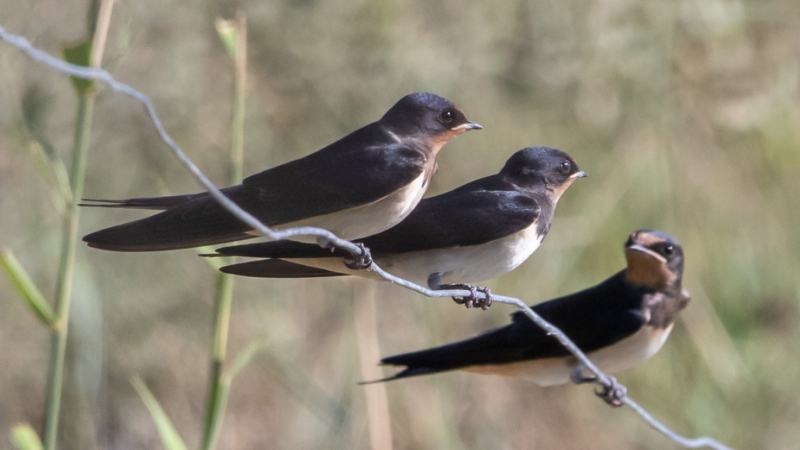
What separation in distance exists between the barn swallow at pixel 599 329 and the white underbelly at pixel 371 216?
76 centimetres

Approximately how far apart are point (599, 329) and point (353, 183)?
42.2 inches

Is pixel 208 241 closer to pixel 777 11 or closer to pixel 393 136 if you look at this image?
pixel 393 136

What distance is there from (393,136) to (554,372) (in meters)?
0.97

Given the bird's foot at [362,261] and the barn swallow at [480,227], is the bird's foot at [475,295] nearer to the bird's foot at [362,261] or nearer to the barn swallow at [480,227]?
the barn swallow at [480,227]

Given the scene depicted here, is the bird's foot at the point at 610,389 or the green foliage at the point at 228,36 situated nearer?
the green foliage at the point at 228,36

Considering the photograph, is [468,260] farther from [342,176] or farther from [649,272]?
[649,272]

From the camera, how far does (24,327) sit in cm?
344

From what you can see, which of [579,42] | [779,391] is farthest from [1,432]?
[779,391]

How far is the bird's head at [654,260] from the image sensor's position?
5.24 feet

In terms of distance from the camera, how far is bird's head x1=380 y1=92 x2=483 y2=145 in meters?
1.01

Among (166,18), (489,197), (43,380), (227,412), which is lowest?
(227,412)

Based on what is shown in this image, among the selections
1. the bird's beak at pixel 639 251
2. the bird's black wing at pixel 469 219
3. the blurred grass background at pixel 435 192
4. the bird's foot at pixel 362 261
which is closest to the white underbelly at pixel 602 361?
the bird's beak at pixel 639 251

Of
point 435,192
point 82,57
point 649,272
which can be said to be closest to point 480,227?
point 82,57

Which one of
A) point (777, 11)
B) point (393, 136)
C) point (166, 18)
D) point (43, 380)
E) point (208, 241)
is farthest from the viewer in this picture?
point (777, 11)
